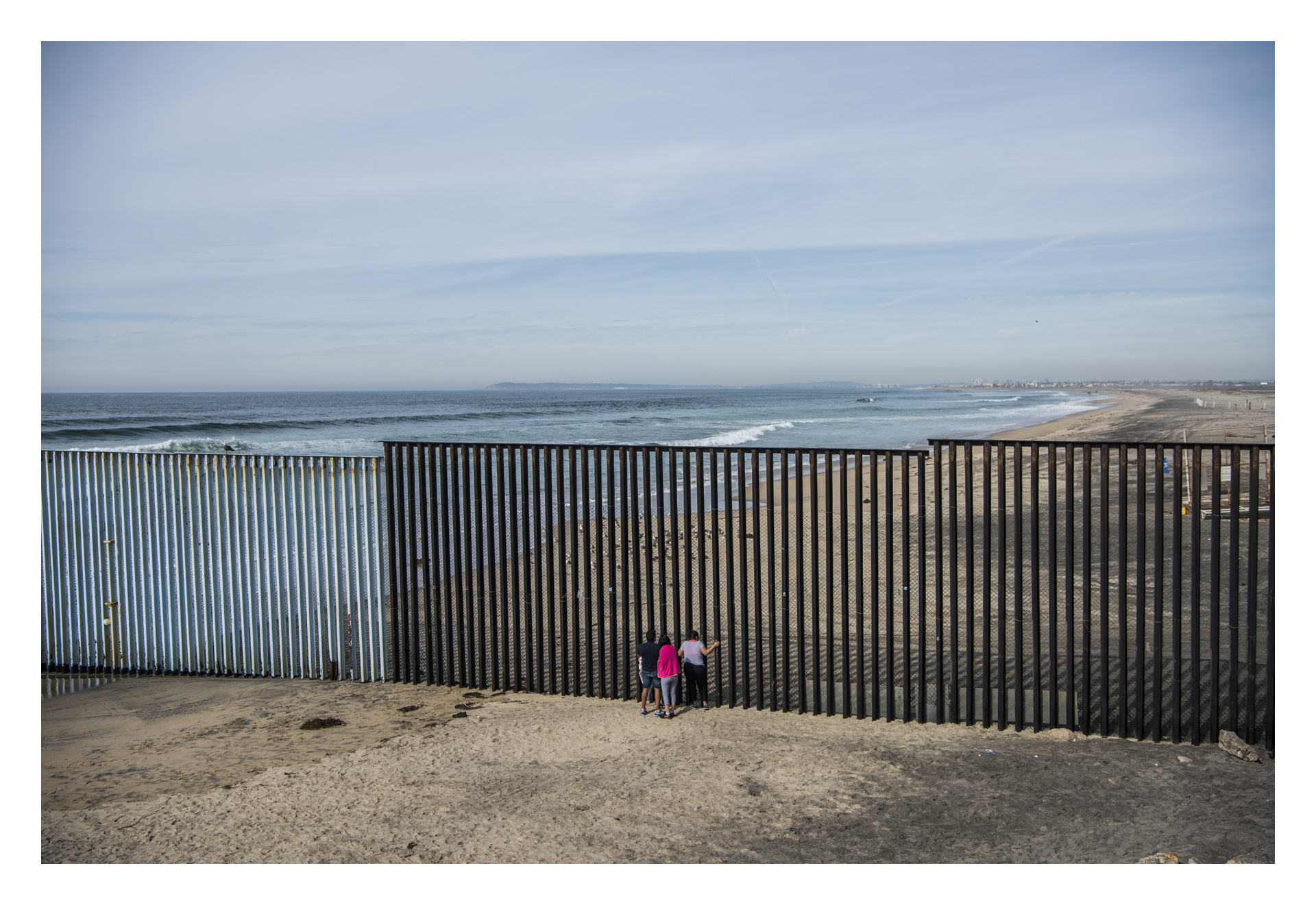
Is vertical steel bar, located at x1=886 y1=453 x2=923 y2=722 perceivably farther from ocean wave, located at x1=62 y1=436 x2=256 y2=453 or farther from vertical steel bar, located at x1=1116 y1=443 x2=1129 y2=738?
ocean wave, located at x1=62 y1=436 x2=256 y2=453

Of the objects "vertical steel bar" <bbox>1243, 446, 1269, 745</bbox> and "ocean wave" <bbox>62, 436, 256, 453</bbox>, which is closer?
"vertical steel bar" <bbox>1243, 446, 1269, 745</bbox>

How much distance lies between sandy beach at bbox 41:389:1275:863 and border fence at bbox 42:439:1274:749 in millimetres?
516

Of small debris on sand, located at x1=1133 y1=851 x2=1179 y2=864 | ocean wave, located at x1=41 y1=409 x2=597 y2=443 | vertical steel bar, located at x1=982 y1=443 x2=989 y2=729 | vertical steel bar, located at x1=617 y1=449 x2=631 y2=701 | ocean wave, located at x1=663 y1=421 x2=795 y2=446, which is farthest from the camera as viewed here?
ocean wave, located at x1=41 y1=409 x2=597 y2=443

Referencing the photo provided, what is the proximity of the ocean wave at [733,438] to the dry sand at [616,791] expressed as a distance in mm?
39499

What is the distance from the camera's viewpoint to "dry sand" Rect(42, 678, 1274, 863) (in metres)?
5.70

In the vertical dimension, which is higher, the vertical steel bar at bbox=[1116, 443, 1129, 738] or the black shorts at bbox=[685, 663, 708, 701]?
the vertical steel bar at bbox=[1116, 443, 1129, 738]

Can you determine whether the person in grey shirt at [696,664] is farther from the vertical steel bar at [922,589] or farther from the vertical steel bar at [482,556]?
the vertical steel bar at [482,556]

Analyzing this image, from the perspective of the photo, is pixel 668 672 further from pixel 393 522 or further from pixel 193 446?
pixel 193 446

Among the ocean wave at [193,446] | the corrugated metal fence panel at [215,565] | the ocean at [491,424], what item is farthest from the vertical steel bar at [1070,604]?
the ocean wave at [193,446]

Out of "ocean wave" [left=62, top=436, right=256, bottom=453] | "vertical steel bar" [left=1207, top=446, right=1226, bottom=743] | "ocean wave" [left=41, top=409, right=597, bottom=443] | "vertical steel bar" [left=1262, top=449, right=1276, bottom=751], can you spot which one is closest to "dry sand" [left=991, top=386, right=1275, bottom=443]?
"vertical steel bar" [left=1262, top=449, right=1276, bottom=751]

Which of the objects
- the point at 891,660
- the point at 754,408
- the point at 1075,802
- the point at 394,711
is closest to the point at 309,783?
the point at 394,711

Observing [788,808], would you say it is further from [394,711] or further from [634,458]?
[394,711]

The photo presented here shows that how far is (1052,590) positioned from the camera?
7.54 meters

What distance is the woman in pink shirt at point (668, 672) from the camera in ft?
27.2
